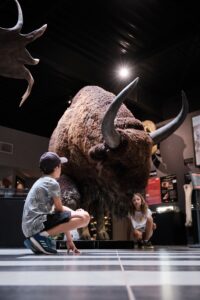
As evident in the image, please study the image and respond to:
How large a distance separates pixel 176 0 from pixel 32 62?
3.43 meters

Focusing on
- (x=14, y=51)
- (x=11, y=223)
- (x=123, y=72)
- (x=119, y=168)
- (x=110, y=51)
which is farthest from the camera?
(x=123, y=72)

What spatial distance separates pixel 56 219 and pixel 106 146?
1284 millimetres

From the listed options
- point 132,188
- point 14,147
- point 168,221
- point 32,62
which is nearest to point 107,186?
point 132,188

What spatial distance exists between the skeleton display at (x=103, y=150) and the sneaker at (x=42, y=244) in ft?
4.00

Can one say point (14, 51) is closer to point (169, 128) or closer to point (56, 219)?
point (56, 219)

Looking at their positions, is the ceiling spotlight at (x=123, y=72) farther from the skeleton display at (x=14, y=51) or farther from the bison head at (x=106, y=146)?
the skeleton display at (x=14, y=51)

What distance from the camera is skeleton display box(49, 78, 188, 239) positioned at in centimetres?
356

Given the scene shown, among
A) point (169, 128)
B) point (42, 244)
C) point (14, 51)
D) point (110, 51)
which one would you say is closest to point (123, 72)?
point (110, 51)

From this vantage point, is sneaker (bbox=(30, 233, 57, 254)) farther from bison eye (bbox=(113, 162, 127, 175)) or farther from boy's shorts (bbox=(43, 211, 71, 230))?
bison eye (bbox=(113, 162, 127, 175))

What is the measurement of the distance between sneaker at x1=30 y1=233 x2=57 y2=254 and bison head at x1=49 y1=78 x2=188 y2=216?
1.22m

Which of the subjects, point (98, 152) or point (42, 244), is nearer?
point (42, 244)

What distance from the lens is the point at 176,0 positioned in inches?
218

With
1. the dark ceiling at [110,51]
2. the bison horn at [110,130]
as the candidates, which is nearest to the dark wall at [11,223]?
the bison horn at [110,130]

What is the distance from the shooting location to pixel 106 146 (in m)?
3.70
